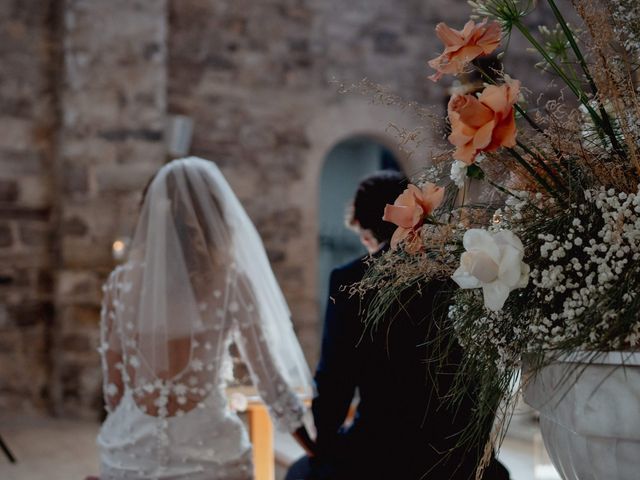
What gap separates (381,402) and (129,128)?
377 centimetres

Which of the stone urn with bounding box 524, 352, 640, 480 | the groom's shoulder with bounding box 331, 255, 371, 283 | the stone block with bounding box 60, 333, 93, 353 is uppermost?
the groom's shoulder with bounding box 331, 255, 371, 283

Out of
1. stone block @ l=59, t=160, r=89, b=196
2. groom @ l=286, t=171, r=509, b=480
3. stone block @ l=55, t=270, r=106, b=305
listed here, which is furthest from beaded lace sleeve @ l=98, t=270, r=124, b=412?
stone block @ l=59, t=160, r=89, b=196

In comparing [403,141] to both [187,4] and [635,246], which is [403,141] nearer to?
[635,246]

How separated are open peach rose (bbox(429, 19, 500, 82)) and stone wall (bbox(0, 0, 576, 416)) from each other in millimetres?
4272

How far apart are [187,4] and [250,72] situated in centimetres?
71

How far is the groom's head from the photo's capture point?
6.88 ft

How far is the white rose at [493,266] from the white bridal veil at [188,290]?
1382 mm

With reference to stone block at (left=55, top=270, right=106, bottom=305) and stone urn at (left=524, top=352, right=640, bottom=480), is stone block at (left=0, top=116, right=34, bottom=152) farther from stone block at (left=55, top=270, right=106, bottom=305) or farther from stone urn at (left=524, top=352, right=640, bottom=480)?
stone urn at (left=524, top=352, right=640, bottom=480)

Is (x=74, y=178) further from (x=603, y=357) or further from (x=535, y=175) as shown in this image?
(x=603, y=357)

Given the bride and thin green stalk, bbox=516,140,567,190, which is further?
the bride

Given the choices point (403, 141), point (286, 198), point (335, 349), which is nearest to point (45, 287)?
point (286, 198)

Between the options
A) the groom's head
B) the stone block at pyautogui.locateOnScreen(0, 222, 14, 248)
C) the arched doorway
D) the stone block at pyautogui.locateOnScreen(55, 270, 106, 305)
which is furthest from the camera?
the arched doorway

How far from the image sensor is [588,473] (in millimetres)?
859

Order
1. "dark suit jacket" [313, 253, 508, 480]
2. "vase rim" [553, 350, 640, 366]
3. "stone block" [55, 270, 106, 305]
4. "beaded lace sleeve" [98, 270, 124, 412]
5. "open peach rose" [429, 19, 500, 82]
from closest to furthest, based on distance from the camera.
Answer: "vase rim" [553, 350, 640, 366]
"open peach rose" [429, 19, 500, 82]
"dark suit jacket" [313, 253, 508, 480]
"beaded lace sleeve" [98, 270, 124, 412]
"stone block" [55, 270, 106, 305]
